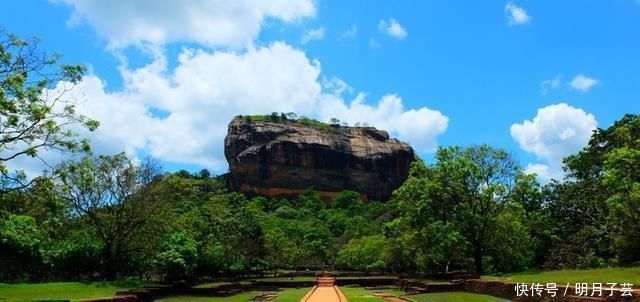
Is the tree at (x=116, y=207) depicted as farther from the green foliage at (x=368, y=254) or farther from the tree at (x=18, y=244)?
the green foliage at (x=368, y=254)

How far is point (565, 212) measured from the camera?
137 feet

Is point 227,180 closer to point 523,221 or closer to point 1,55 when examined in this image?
point 523,221

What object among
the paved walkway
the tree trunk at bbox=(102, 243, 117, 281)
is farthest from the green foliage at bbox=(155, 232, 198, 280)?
the paved walkway

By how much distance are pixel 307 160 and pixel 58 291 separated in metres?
117

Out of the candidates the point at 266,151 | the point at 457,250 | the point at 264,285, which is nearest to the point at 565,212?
the point at 457,250

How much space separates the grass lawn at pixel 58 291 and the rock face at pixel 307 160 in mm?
108314

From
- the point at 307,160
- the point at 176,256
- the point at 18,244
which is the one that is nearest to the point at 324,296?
the point at 176,256

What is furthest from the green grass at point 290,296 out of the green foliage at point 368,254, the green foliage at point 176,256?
the green foliage at point 368,254

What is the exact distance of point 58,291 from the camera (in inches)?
1024

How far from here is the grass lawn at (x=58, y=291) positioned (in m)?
23.2

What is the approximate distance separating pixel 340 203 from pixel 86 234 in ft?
332

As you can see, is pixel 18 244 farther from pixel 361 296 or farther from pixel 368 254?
pixel 368 254

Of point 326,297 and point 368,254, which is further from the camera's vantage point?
point 368,254

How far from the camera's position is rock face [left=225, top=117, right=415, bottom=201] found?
138875mm
